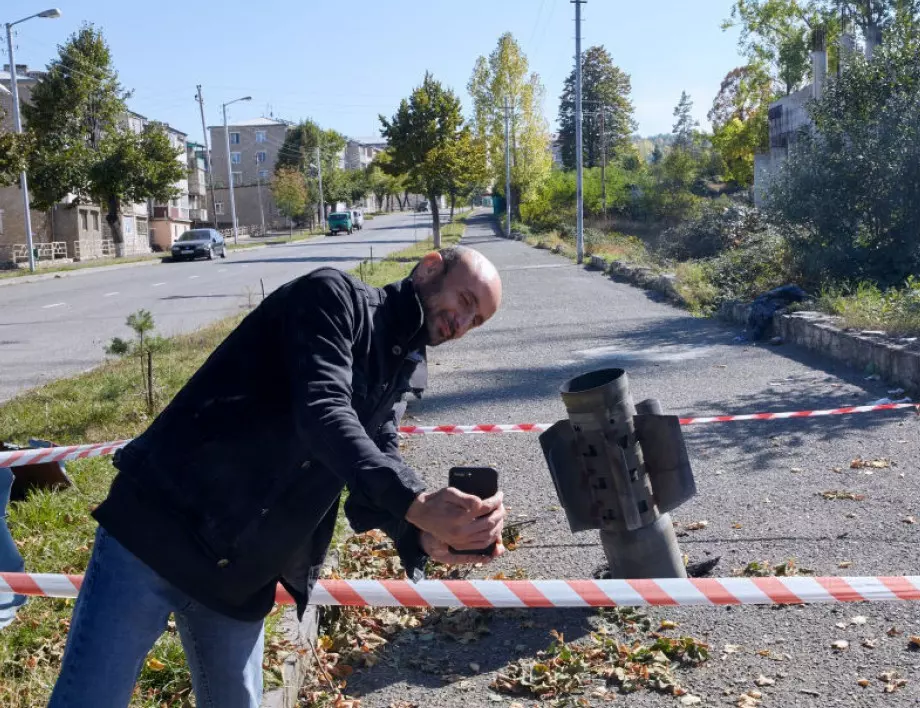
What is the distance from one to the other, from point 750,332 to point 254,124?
403ft

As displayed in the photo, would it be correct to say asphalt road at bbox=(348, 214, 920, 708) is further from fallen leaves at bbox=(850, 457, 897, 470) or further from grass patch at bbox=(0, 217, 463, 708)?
grass patch at bbox=(0, 217, 463, 708)

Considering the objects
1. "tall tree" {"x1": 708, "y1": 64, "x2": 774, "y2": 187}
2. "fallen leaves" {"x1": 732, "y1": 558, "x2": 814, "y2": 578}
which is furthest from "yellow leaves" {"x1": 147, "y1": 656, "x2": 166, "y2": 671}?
"tall tree" {"x1": 708, "y1": 64, "x2": 774, "y2": 187}

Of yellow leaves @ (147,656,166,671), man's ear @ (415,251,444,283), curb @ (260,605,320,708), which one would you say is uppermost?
man's ear @ (415,251,444,283)

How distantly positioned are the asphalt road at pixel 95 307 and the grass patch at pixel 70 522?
1417 mm

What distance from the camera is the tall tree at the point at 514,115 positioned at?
6219 cm

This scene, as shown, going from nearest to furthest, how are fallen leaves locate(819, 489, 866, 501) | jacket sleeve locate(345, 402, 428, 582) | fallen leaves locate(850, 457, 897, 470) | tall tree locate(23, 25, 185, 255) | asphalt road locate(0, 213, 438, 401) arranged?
jacket sleeve locate(345, 402, 428, 582), fallen leaves locate(819, 489, 866, 501), fallen leaves locate(850, 457, 897, 470), asphalt road locate(0, 213, 438, 401), tall tree locate(23, 25, 185, 255)

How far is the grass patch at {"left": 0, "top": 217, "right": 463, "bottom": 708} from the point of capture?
144 inches

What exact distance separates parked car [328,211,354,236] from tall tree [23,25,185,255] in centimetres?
2505

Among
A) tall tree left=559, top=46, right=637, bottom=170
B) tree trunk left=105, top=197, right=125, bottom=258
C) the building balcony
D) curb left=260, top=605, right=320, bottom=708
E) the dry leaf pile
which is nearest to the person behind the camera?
curb left=260, top=605, right=320, bottom=708

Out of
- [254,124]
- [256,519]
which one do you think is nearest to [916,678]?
[256,519]

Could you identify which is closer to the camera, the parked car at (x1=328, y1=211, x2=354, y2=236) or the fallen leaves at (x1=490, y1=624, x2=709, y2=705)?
the fallen leaves at (x1=490, y1=624, x2=709, y2=705)

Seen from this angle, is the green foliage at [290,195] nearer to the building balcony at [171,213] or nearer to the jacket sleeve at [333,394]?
the building balcony at [171,213]

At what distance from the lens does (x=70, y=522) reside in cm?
553

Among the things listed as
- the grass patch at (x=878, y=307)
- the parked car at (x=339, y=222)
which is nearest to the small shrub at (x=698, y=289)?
the grass patch at (x=878, y=307)
